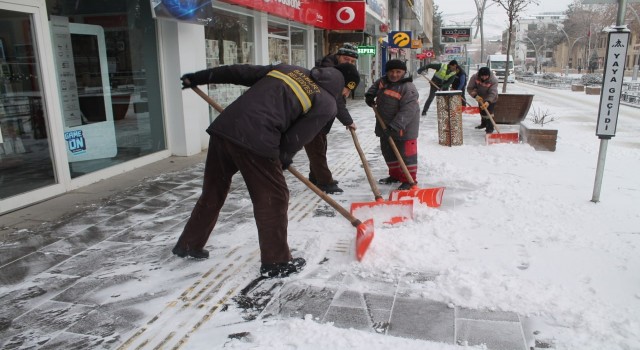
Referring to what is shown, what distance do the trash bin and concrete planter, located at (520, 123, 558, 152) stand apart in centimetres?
112

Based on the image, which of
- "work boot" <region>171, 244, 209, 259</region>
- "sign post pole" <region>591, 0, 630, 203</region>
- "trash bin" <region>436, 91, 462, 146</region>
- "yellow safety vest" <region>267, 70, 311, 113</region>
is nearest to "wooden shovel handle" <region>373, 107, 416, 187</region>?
"sign post pole" <region>591, 0, 630, 203</region>

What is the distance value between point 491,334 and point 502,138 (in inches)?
252

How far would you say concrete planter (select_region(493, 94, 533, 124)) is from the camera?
10758mm

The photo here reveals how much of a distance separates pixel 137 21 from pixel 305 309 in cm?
541

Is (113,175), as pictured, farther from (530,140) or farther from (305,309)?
(530,140)

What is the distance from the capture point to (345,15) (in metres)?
13.9

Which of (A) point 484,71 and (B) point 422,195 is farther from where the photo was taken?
(A) point 484,71

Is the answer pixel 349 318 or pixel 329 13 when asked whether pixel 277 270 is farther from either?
pixel 329 13

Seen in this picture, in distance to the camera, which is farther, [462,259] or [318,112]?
[462,259]

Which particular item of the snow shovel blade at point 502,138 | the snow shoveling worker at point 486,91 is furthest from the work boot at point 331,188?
the snow shoveling worker at point 486,91

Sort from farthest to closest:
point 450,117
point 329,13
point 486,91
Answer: point 329,13 < point 486,91 < point 450,117

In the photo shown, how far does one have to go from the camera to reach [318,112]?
3219mm

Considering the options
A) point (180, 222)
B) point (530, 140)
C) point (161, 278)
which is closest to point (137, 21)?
point (180, 222)

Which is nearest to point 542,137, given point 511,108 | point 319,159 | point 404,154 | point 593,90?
point 511,108
